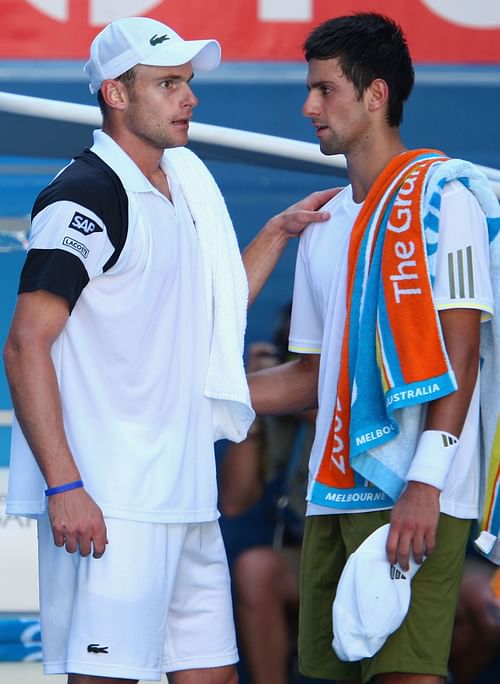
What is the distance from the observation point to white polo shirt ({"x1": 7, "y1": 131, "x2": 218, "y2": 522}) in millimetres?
2633

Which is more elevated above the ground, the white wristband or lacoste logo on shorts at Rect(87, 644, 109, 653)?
the white wristband

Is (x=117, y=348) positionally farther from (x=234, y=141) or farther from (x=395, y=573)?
(x=234, y=141)

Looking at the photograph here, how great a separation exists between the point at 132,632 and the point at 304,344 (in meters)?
0.79

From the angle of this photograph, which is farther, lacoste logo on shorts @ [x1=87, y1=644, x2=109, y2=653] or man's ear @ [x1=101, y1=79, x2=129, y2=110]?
man's ear @ [x1=101, y1=79, x2=129, y2=110]

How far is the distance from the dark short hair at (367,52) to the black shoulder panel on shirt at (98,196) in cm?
56

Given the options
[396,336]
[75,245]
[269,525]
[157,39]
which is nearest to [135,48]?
[157,39]

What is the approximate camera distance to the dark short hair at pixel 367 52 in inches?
115

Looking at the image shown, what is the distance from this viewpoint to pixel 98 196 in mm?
2670

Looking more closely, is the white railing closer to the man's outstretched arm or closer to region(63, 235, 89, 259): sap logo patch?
the man's outstretched arm

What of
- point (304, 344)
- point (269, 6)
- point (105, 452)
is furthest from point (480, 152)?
point (105, 452)

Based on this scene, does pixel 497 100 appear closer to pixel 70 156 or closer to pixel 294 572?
pixel 70 156

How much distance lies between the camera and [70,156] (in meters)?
3.78

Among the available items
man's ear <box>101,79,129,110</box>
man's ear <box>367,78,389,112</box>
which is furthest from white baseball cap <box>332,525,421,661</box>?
man's ear <box>101,79,129,110</box>

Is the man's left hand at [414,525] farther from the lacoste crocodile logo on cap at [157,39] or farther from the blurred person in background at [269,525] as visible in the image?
the blurred person in background at [269,525]
